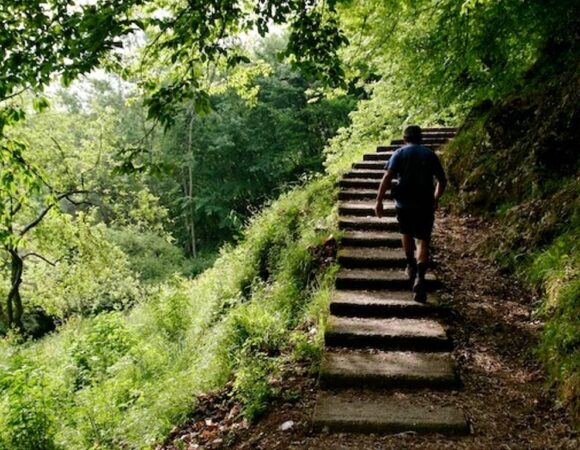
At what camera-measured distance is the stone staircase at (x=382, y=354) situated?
12.2ft

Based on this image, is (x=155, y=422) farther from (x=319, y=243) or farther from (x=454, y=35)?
(x=454, y=35)

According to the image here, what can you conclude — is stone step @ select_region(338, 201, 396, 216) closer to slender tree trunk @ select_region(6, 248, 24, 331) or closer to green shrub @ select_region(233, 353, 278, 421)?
green shrub @ select_region(233, 353, 278, 421)

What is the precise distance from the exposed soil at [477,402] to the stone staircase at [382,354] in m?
0.11

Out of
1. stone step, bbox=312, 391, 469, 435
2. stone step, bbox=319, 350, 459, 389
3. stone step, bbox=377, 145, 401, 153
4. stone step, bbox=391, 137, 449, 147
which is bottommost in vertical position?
stone step, bbox=312, 391, 469, 435

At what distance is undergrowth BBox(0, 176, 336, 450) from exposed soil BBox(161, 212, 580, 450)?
0.85 ft

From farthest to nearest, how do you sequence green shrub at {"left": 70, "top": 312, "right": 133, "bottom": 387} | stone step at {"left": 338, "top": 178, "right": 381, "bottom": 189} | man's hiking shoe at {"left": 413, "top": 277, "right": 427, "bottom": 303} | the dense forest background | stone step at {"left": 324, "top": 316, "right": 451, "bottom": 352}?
stone step at {"left": 338, "top": 178, "right": 381, "bottom": 189} → green shrub at {"left": 70, "top": 312, "right": 133, "bottom": 387} → man's hiking shoe at {"left": 413, "top": 277, "right": 427, "bottom": 303} → stone step at {"left": 324, "top": 316, "right": 451, "bottom": 352} → the dense forest background

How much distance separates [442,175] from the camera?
547cm

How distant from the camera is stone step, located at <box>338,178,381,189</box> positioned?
9625 mm

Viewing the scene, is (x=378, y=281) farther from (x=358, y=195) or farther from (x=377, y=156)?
(x=377, y=156)

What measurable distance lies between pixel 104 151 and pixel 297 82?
20871 millimetres

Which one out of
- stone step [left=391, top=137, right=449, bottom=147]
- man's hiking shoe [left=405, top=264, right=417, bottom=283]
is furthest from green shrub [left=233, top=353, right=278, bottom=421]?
stone step [left=391, top=137, right=449, bottom=147]

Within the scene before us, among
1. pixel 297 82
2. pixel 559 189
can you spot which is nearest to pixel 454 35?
pixel 559 189

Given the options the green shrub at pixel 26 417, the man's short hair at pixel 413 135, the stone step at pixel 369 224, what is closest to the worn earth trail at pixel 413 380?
the stone step at pixel 369 224

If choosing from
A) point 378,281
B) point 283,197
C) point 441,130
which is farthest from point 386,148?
point 378,281
